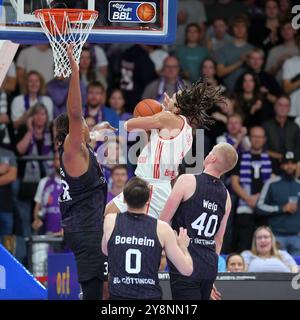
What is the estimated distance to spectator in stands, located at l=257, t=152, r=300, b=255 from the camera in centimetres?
1457

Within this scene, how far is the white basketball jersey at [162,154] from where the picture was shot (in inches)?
398

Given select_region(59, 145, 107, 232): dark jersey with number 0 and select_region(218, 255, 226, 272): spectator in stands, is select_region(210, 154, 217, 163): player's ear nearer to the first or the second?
select_region(59, 145, 107, 232): dark jersey with number 0

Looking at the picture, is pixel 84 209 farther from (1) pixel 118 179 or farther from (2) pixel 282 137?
(2) pixel 282 137

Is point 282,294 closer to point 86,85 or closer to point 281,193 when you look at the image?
point 281,193

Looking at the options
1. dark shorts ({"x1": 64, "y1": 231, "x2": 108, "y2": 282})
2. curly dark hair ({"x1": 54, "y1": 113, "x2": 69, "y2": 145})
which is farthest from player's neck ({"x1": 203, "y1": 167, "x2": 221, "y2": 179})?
curly dark hair ({"x1": 54, "y1": 113, "x2": 69, "y2": 145})

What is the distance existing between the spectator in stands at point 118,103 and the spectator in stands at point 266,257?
3.09 m

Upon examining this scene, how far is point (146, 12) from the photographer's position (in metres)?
10.3

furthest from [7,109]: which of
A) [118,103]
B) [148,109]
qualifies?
[148,109]

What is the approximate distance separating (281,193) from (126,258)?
20.6ft

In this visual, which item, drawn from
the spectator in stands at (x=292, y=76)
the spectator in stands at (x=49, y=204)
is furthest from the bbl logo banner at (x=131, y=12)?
the spectator in stands at (x=292, y=76)

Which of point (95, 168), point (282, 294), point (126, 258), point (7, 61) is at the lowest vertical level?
point (282, 294)

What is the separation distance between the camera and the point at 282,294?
37.5 feet

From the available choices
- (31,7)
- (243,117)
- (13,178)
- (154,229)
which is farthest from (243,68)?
(154,229)

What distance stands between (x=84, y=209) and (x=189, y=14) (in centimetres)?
793
